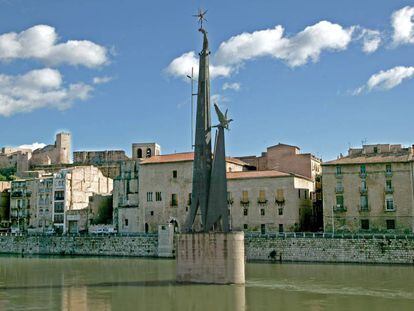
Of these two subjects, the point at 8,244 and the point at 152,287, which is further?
the point at 8,244

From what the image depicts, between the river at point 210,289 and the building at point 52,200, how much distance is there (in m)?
29.4

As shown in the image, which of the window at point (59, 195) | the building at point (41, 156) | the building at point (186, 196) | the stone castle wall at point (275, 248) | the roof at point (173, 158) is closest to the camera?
the stone castle wall at point (275, 248)

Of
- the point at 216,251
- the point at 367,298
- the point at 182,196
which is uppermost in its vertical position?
the point at 182,196

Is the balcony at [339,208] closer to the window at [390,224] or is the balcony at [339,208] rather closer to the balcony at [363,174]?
the balcony at [363,174]

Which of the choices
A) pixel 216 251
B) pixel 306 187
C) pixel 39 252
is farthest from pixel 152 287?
pixel 39 252

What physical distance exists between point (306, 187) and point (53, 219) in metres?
35.2

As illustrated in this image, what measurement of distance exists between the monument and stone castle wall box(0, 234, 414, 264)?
65.7 ft

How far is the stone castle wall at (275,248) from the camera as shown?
168 feet

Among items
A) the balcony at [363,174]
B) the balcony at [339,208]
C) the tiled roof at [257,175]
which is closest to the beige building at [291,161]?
the tiled roof at [257,175]

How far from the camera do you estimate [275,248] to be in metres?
56.3

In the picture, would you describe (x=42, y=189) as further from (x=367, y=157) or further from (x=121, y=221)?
(x=367, y=157)

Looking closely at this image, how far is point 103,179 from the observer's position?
91.9 meters

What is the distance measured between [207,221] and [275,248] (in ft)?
74.1

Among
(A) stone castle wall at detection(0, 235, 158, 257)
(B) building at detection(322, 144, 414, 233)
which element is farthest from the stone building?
(B) building at detection(322, 144, 414, 233)
